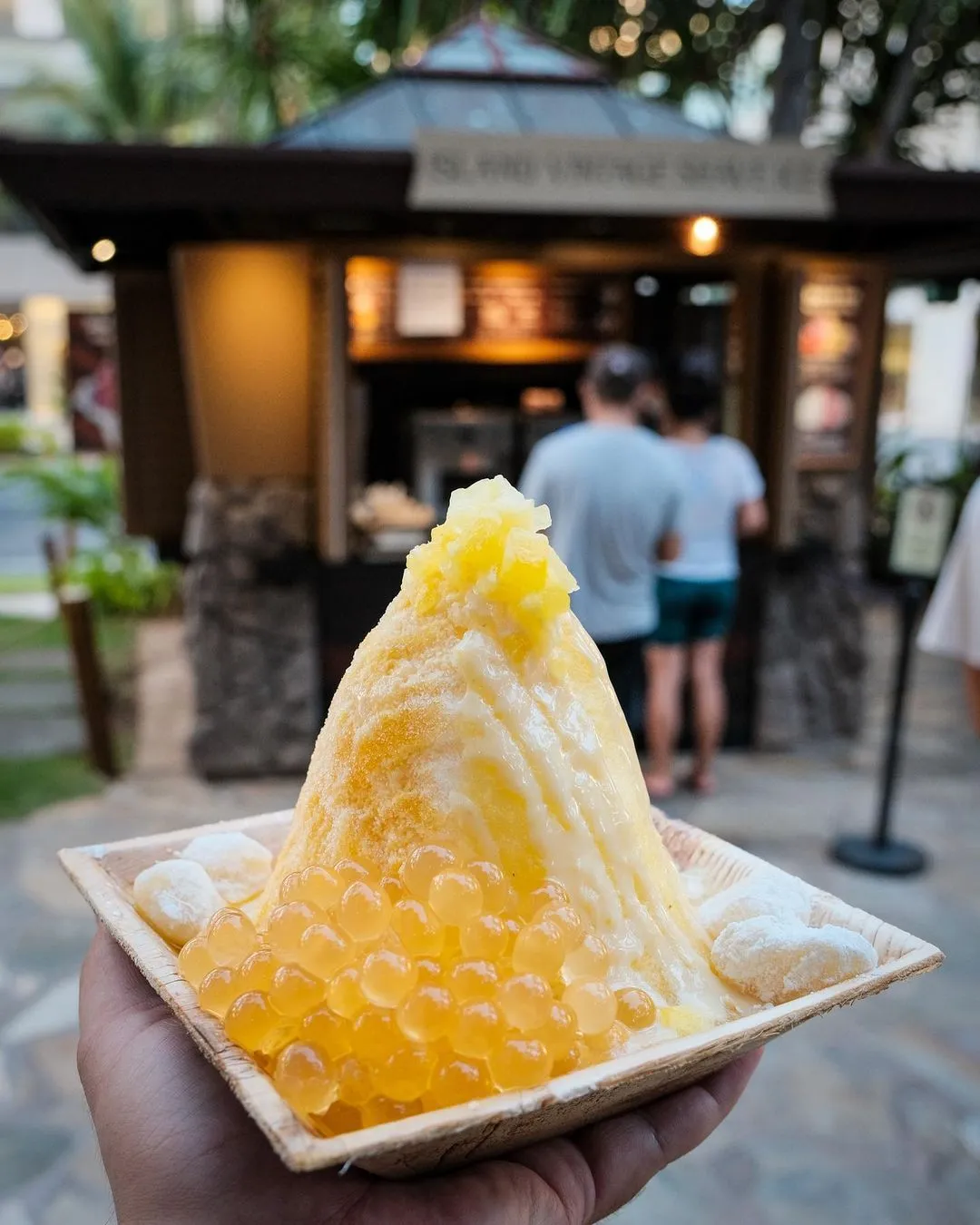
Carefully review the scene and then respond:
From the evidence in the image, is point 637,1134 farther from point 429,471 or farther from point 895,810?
point 429,471

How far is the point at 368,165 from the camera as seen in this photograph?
13.5ft

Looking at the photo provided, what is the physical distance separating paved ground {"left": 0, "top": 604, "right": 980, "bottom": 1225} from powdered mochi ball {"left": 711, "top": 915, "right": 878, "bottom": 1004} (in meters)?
1.65

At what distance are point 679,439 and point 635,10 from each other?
687 centimetres

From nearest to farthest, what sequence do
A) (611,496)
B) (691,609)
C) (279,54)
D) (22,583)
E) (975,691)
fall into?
1. (975,691)
2. (611,496)
3. (691,609)
4. (279,54)
5. (22,583)

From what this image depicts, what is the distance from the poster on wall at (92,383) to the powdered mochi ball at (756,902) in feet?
17.2

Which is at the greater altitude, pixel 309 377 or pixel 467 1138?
pixel 309 377

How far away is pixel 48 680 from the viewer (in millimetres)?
7203

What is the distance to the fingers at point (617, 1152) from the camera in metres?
1.12

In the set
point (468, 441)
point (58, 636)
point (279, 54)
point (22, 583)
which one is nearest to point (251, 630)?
point (468, 441)

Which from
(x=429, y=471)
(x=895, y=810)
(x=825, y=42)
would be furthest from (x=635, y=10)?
(x=895, y=810)

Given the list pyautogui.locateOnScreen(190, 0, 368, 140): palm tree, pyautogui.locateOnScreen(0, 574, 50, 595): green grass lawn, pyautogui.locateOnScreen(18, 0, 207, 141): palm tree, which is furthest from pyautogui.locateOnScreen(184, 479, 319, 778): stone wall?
pyautogui.locateOnScreen(18, 0, 207, 141): palm tree

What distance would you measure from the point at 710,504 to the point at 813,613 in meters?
1.46

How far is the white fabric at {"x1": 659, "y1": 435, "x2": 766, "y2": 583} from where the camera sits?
14.8 feet

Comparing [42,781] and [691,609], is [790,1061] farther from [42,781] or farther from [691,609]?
[42,781]
